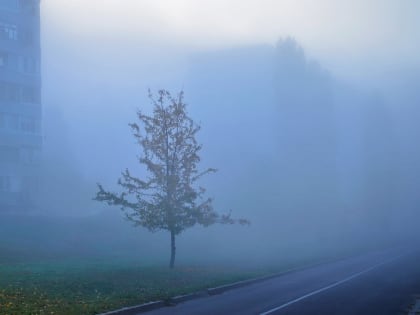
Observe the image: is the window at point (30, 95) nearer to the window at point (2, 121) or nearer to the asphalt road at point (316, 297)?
the window at point (2, 121)

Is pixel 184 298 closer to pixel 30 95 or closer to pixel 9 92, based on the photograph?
pixel 9 92

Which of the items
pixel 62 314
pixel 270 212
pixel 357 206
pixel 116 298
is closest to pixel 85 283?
pixel 116 298

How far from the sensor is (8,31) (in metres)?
63.8

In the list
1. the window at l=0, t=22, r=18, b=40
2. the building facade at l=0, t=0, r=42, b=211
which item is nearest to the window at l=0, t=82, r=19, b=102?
the building facade at l=0, t=0, r=42, b=211

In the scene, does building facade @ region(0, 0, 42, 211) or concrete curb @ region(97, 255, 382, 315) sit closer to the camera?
concrete curb @ region(97, 255, 382, 315)

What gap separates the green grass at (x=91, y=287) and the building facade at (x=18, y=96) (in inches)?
1496

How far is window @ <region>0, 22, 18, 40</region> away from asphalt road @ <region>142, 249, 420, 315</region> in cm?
4191

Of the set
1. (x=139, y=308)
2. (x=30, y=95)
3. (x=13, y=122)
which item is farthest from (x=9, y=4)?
(x=139, y=308)

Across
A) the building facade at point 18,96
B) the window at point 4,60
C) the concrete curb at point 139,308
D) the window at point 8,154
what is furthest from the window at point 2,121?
the concrete curb at point 139,308

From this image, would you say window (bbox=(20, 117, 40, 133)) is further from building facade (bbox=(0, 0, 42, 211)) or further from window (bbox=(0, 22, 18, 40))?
window (bbox=(0, 22, 18, 40))

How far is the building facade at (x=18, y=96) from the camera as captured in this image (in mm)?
63531

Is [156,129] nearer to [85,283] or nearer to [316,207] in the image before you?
[85,283]

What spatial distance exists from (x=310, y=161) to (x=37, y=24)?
34666 mm

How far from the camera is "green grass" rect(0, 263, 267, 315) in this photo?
666 inches
